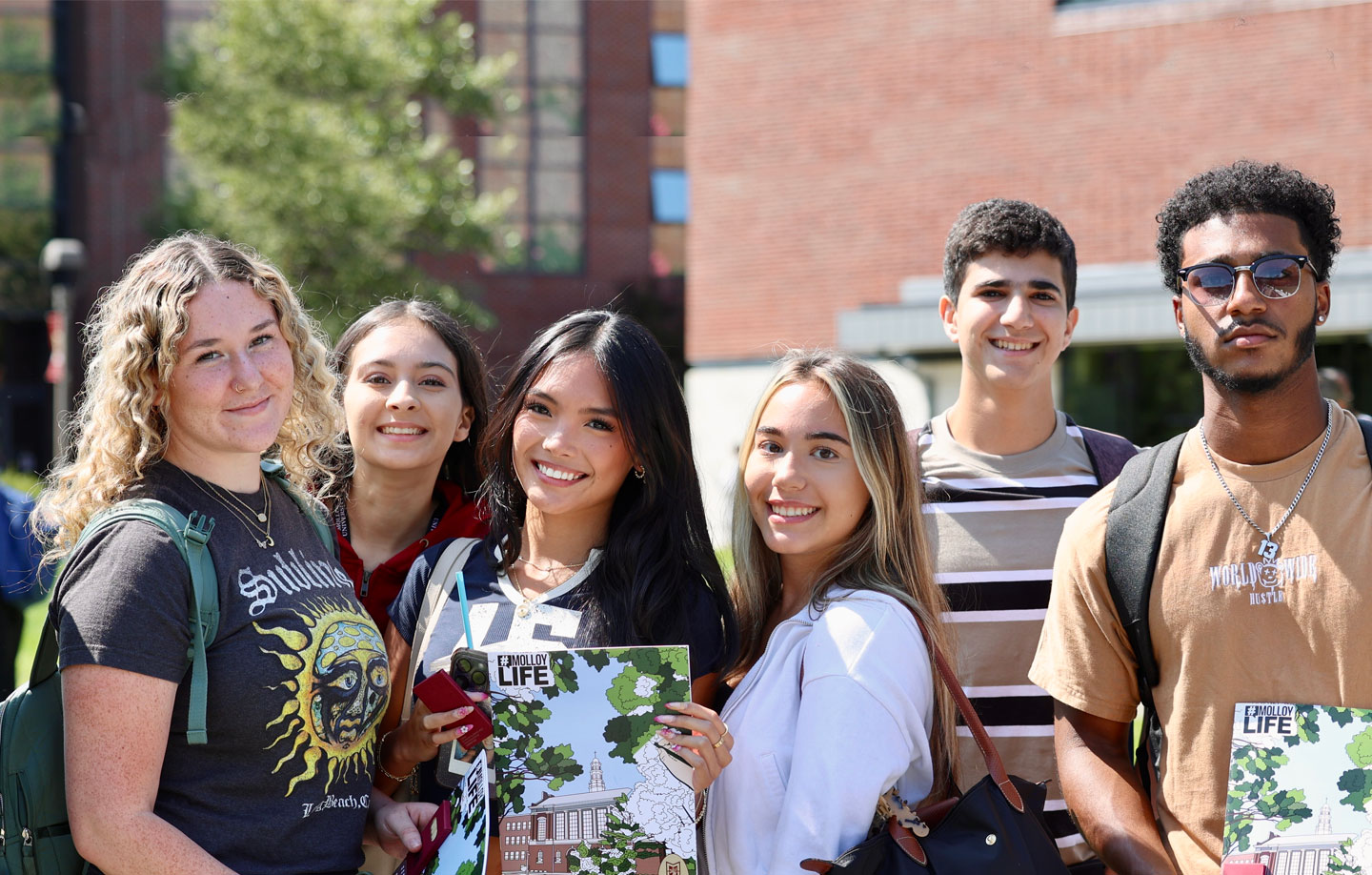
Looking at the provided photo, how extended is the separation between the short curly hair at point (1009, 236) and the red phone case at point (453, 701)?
2093 millimetres

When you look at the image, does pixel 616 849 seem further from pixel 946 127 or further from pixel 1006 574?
pixel 946 127

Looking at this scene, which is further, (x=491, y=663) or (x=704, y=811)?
(x=704, y=811)

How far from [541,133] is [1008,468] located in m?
30.5

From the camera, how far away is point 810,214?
19859 millimetres

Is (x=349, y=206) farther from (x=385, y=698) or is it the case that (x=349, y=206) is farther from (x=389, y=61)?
(x=385, y=698)

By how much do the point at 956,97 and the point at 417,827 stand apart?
17454 millimetres

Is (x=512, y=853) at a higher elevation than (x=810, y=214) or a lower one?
lower

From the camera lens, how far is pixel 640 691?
2.67 m

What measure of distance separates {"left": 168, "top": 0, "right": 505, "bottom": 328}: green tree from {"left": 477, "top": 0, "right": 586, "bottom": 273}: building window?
→ 6554 mm

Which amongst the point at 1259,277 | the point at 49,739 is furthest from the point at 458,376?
the point at 1259,277

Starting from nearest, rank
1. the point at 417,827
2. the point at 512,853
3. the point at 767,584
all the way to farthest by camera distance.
→ the point at 512,853, the point at 417,827, the point at 767,584

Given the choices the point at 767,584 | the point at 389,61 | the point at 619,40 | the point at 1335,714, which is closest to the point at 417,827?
the point at 767,584

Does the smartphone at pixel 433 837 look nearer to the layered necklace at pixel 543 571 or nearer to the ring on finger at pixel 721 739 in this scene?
the layered necklace at pixel 543 571

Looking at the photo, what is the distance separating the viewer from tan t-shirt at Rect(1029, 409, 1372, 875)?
2533 millimetres
